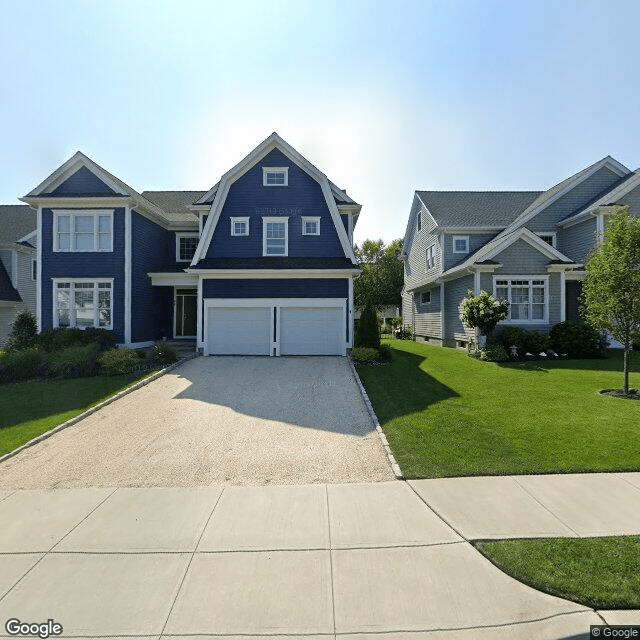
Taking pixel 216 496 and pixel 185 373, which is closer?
pixel 216 496

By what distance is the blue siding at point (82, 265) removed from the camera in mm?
18031

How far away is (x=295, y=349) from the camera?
17.5m

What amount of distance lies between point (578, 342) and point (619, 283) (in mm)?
7305

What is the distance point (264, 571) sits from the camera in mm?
3887

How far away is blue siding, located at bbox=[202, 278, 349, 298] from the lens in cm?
1747

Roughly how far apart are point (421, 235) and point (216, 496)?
25934mm

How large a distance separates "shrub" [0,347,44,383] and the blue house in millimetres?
3627

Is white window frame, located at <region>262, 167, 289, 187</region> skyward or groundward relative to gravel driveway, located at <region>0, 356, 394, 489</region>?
skyward

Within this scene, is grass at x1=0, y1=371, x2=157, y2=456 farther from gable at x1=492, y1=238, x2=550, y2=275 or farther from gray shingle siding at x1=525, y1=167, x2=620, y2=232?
gray shingle siding at x1=525, y1=167, x2=620, y2=232

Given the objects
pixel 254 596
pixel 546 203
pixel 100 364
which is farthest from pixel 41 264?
pixel 546 203

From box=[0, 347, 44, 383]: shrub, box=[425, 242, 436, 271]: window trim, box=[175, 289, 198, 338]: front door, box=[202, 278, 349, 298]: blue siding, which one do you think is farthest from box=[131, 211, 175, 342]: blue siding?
box=[425, 242, 436, 271]: window trim

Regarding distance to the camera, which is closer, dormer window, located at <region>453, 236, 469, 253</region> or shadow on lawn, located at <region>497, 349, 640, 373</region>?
shadow on lawn, located at <region>497, 349, 640, 373</region>

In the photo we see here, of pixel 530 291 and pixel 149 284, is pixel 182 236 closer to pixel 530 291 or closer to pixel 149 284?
pixel 149 284

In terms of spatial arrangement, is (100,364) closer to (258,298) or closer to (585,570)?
(258,298)
